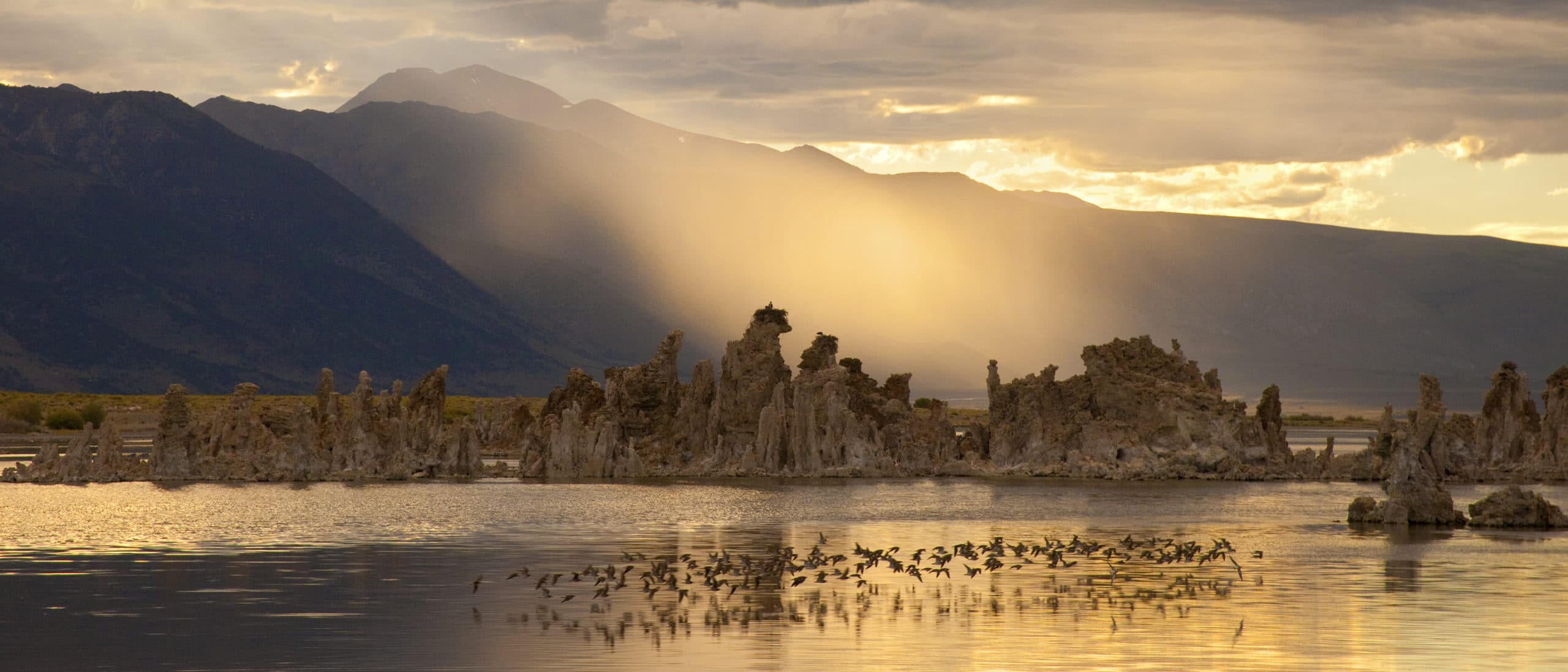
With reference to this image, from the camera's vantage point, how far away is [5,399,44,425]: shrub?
126m

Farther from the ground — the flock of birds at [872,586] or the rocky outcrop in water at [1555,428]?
the rocky outcrop in water at [1555,428]

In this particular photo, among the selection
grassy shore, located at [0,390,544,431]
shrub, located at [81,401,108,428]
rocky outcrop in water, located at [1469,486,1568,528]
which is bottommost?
rocky outcrop in water, located at [1469,486,1568,528]

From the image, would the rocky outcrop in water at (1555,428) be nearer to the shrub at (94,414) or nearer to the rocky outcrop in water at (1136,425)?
the rocky outcrop in water at (1136,425)

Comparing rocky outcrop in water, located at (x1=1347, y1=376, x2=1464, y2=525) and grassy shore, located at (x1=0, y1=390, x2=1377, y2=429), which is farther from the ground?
grassy shore, located at (x1=0, y1=390, x2=1377, y2=429)

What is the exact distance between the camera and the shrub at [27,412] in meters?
126

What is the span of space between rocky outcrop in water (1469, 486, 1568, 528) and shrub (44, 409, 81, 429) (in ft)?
319

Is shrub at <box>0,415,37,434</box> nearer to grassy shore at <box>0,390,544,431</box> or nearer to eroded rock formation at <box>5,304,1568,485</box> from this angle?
grassy shore at <box>0,390,544,431</box>

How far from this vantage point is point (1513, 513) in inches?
2014

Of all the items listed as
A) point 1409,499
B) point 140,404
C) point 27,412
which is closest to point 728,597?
point 1409,499

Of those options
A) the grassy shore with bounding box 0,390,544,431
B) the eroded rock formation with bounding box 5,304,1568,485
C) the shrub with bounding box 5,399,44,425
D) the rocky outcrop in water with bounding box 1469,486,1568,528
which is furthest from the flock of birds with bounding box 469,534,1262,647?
the shrub with bounding box 5,399,44,425

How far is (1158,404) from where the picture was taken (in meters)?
84.8

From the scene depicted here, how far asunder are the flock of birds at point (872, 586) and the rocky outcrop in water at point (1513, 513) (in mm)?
12775

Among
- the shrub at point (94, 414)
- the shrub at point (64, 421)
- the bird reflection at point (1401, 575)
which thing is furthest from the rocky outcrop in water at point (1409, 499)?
the shrub at point (94, 414)

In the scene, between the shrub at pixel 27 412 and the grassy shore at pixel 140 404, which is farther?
the grassy shore at pixel 140 404
